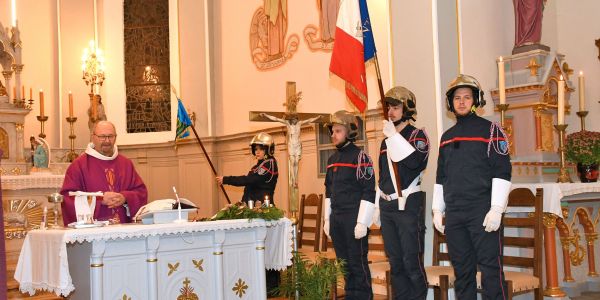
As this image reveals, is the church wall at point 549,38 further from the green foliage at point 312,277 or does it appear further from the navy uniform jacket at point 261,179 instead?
the green foliage at point 312,277

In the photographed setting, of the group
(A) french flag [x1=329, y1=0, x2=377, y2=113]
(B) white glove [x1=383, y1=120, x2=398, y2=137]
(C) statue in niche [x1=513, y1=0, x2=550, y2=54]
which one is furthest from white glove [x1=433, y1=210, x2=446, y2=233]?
(C) statue in niche [x1=513, y1=0, x2=550, y2=54]

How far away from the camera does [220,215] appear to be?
21.3 ft

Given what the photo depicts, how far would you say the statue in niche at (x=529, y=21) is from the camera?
809 cm

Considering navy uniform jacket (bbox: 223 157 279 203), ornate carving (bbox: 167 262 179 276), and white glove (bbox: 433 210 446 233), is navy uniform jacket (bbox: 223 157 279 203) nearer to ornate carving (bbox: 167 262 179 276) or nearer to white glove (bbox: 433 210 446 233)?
ornate carving (bbox: 167 262 179 276)

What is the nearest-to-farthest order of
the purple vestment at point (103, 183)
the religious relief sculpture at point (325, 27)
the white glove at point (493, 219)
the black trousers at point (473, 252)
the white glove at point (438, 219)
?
the white glove at point (493, 219) → the black trousers at point (473, 252) → the white glove at point (438, 219) → the purple vestment at point (103, 183) → the religious relief sculpture at point (325, 27)

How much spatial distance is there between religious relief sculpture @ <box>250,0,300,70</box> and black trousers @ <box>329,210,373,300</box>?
508 centimetres

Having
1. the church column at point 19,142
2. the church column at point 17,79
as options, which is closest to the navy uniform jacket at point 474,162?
the church column at point 19,142

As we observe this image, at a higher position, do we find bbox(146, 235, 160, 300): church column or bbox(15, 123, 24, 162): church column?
bbox(15, 123, 24, 162): church column

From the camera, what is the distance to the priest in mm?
6641

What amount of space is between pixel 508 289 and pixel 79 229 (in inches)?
131

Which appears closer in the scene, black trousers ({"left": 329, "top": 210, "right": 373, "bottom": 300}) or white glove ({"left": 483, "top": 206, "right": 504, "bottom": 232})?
white glove ({"left": 483, "top": 206, "right": 504, "bottom": 232})

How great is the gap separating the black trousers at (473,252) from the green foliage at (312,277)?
137 centimetres

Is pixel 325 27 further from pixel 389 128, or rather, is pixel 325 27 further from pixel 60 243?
pixel 60 243

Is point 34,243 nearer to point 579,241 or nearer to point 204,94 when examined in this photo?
point 579,241
